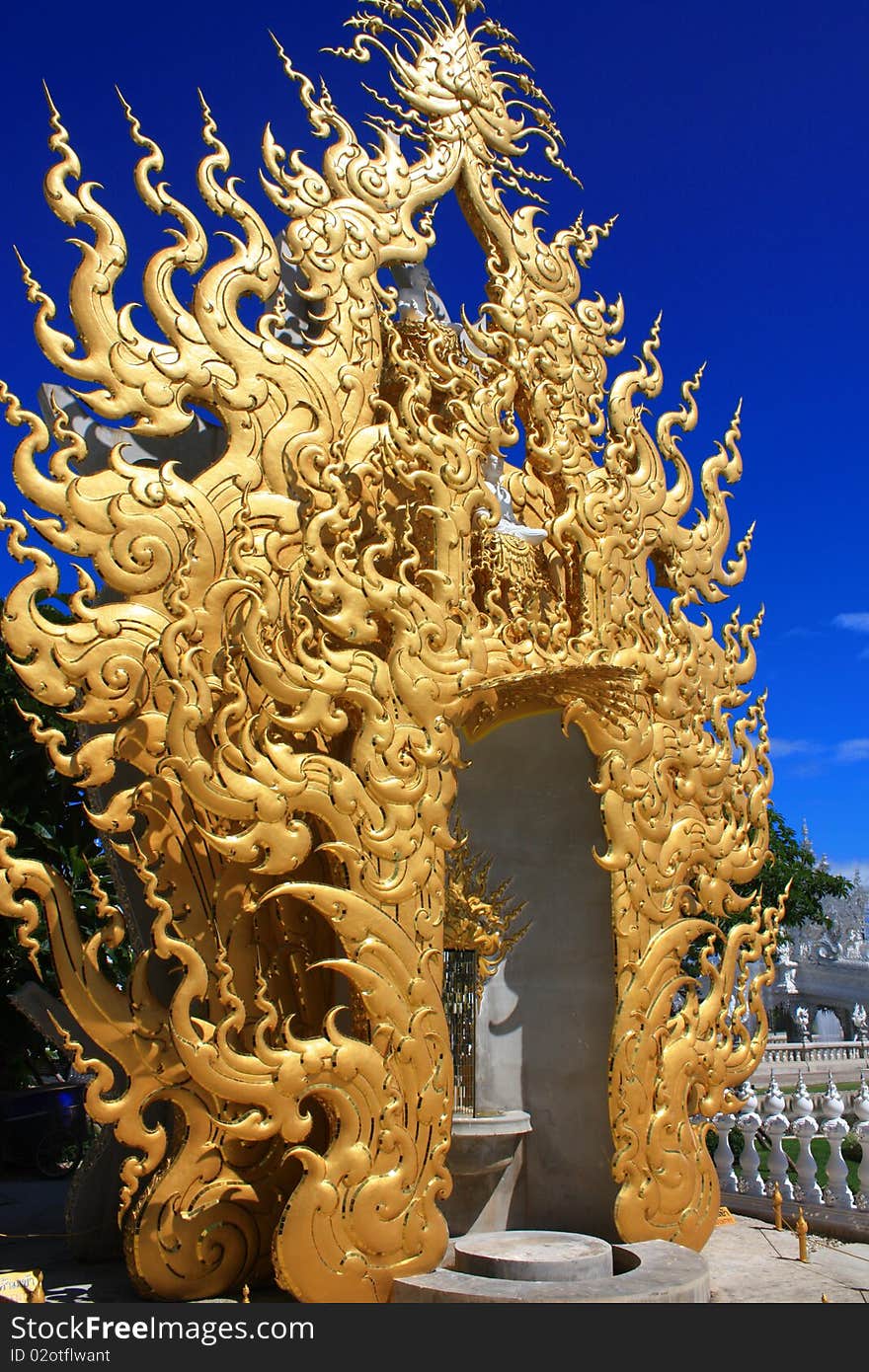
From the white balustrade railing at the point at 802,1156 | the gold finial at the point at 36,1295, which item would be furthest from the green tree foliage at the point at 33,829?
the white balustrade railing at the point at 802,1156

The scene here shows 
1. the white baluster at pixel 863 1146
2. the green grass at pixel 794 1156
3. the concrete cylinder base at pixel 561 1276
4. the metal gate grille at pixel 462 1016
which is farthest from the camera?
the green grass at pixel 794 1156

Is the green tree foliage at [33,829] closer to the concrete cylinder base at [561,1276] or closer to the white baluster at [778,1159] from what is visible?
the concrete cylinder base at [561,1276]

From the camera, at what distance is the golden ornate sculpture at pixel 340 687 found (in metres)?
4.43

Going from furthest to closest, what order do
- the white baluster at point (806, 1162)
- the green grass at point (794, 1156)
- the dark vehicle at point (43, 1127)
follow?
1. the green grass at point (794, 1156)
2. the dark vehicle at point (43, 1127)
3. the white baluster at point (806, 1162)

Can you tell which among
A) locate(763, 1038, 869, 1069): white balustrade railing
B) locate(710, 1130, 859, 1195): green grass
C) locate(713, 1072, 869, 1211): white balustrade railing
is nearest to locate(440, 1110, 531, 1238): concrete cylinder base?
locate(713, 1072, 869, 1211): white balustrade railing

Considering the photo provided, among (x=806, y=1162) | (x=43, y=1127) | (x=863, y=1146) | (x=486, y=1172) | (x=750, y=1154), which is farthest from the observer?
(x=43, y=1127)

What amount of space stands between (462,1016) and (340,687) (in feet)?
6.42

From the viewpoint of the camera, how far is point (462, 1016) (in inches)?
224

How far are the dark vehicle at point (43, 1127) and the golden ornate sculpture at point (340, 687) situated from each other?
450cm

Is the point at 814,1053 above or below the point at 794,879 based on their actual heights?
below

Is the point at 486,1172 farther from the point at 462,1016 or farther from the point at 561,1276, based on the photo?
the point at 561,1276

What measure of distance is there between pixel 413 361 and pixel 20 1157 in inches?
278

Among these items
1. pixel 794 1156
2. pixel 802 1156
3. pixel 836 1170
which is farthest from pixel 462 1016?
pixel 794 1156

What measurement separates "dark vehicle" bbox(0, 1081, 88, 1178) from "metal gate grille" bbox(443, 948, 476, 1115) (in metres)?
4.47
